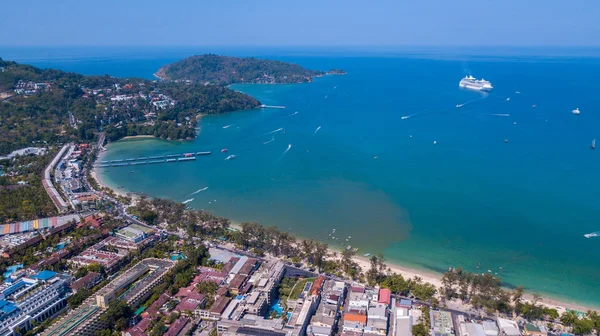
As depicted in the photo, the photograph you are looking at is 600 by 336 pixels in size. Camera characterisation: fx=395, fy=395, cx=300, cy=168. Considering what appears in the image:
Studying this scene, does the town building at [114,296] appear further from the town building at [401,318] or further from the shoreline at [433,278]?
the town building at [401,318]

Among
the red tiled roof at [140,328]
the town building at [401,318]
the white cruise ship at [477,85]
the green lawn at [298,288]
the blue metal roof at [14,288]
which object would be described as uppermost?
the white cruise ship at [477,85]

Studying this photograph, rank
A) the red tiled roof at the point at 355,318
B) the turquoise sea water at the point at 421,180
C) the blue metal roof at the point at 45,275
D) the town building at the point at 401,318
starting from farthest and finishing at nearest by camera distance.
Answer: the turquoise sea water at the point at 421,180, the blue metal roof at the point at 45,275, the red tiled roof at the point at 355,318, the town building at the point at 401,318

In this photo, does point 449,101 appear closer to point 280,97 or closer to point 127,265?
point 280,97

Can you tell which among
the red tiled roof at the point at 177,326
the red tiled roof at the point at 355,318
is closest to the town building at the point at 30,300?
the red tiled roof at the point at 177,326

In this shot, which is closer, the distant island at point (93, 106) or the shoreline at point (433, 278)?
the shoreline at point (433, 278)

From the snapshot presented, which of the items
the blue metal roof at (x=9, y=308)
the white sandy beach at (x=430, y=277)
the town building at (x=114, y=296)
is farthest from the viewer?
the white sandy beach at (x=430, y=277)

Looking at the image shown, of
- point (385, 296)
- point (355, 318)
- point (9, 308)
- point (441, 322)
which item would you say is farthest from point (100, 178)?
point (441, 322)

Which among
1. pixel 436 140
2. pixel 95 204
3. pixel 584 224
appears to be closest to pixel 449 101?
pixel 436 140

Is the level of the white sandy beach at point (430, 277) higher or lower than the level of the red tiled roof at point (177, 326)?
lower
